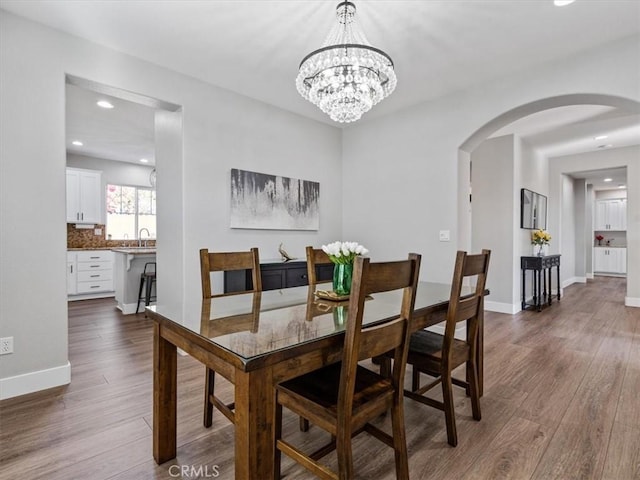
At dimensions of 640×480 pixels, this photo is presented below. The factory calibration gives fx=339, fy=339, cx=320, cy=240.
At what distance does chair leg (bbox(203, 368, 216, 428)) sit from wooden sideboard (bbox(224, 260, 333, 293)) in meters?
1.49

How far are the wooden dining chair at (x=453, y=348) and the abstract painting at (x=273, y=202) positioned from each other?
226 centimetres

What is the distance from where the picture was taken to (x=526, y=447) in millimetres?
1786

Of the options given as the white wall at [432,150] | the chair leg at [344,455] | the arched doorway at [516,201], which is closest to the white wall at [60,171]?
the white wall at [432,150]

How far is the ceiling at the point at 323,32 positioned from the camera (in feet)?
7.43

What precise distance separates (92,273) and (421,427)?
620 centimetres

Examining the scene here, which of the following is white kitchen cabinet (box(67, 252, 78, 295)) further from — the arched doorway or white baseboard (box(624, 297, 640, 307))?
white baseboard (box(624, 297, 640, 307))

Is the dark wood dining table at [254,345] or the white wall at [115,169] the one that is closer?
the dark wood dining table at [254,345]

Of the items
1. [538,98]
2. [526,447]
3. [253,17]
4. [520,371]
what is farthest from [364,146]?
[526,447]

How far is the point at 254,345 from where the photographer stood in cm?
115

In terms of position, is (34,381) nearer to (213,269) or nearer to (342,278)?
(213,269)

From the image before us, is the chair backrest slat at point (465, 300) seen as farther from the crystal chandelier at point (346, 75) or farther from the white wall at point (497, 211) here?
the white wall at point (497, 211)

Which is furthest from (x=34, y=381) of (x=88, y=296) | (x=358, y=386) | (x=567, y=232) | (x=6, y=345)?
(x=567, y=232)

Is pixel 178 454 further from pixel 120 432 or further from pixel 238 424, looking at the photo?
pixel 238 424

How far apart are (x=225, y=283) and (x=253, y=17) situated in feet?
7.52
